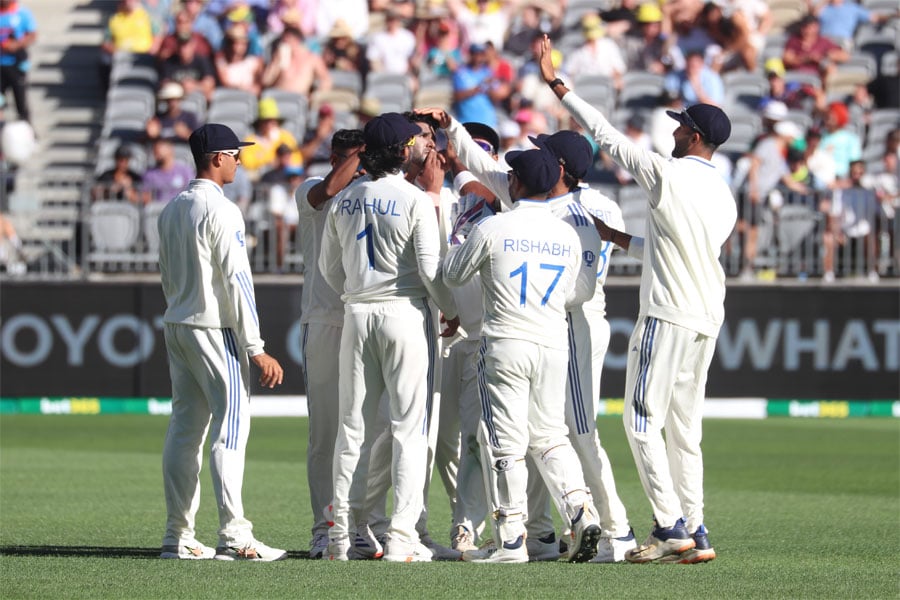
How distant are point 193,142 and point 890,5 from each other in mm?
18219

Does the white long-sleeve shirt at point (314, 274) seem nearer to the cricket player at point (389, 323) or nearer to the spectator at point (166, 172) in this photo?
the cricket player at point (389, 323)

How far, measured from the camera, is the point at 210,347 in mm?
8992

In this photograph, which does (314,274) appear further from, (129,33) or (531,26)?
(129,33)

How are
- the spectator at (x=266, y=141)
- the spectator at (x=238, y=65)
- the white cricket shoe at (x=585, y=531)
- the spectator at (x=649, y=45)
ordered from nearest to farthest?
the white cricket shoe at (x=585, y=531), the spectator at (x=266, y=141), the spectator at (x=238, y=65), the spectator at (x=649, y=45)

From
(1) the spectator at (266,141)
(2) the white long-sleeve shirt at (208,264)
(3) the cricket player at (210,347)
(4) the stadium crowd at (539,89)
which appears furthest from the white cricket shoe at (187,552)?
(1) the spectator at (266,141)

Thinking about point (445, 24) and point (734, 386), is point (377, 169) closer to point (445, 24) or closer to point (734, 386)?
point (734, 386)

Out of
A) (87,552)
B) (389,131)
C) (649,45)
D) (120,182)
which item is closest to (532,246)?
(389,131)

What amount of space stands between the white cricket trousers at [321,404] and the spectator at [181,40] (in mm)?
14570

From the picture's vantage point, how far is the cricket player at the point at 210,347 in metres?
8.92

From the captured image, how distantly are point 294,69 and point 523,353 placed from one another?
591 inches

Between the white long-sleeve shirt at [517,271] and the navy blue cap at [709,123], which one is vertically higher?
the navy blue cap at [709,123]

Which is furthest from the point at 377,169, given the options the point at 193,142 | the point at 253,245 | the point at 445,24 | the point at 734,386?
the point at 445,24

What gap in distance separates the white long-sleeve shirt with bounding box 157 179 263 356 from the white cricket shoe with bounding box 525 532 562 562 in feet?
6.49

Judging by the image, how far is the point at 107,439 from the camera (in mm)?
17125
